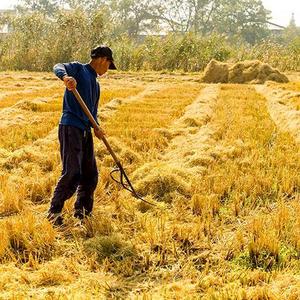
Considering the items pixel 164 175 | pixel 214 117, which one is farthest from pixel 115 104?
pixel 164 175

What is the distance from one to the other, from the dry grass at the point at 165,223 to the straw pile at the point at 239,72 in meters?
11.2

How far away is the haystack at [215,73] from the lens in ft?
59.1

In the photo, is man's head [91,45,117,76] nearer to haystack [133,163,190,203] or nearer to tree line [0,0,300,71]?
haystack [133,163,190,203]

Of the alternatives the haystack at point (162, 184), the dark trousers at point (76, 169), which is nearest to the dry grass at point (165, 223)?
the haystack at point (162, 184)

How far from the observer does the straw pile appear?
1745 cm

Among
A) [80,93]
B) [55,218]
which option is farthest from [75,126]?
[55,218]

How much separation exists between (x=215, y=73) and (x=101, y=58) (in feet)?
49.5

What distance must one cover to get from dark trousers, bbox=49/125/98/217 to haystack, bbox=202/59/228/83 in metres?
14.8

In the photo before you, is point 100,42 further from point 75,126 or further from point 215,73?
point 75,126

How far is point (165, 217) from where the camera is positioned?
142 inches

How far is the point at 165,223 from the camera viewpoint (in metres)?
3.49

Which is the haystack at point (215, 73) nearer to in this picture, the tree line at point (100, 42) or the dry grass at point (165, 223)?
the tree line at point (100, 42)

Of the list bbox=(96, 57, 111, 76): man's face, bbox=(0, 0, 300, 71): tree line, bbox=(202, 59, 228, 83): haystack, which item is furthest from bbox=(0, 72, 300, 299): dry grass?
bbox=(0, 0, 300, 71): tree line

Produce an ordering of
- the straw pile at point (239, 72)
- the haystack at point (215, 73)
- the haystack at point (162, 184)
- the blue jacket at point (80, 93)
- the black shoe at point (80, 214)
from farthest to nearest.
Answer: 1. the haystack at point (215, 73)
2. the straw pile at point (239, 72)
3. the haystack at point (162, 184)
4. the black shoe at point (80, 214)
5. the blue jacket at point (80, 93)
